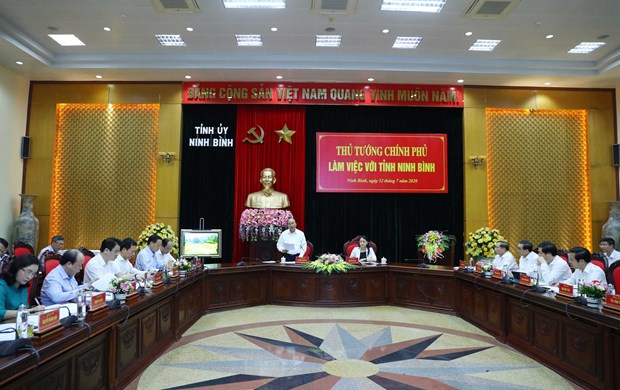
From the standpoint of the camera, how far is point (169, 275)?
183 inches

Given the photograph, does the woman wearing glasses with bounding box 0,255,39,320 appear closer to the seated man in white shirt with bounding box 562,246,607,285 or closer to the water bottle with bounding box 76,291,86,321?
the water bottle with bounding box 76,291,86,321

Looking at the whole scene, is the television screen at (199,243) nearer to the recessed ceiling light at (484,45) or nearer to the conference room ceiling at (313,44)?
the conference room ceiling at (313,44)

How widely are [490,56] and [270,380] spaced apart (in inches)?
295

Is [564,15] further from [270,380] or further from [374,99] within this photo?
[270,380]

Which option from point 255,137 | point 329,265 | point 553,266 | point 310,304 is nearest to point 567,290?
point 553,266

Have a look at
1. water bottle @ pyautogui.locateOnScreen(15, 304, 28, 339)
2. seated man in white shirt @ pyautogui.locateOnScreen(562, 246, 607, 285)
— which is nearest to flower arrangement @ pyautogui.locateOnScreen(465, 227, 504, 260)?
seated man in white shirt @ pyautogui.locateOnScreen(562, 246, 607, 285)

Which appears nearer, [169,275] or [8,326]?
[8,326]

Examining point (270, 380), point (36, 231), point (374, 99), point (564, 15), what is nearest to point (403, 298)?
point (270, 380)

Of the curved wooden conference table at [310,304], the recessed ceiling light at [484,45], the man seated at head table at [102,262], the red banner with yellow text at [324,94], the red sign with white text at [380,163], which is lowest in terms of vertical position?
the curved wooden conference table at [310,304]

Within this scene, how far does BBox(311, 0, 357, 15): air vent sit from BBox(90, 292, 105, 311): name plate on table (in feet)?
16.4

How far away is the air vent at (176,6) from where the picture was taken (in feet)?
19.9

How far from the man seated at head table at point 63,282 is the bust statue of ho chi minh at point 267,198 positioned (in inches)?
206

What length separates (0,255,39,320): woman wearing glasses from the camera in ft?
9.30

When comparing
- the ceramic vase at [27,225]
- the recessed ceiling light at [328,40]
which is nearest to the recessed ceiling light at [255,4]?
the recessed ceiling light at [328,40]
